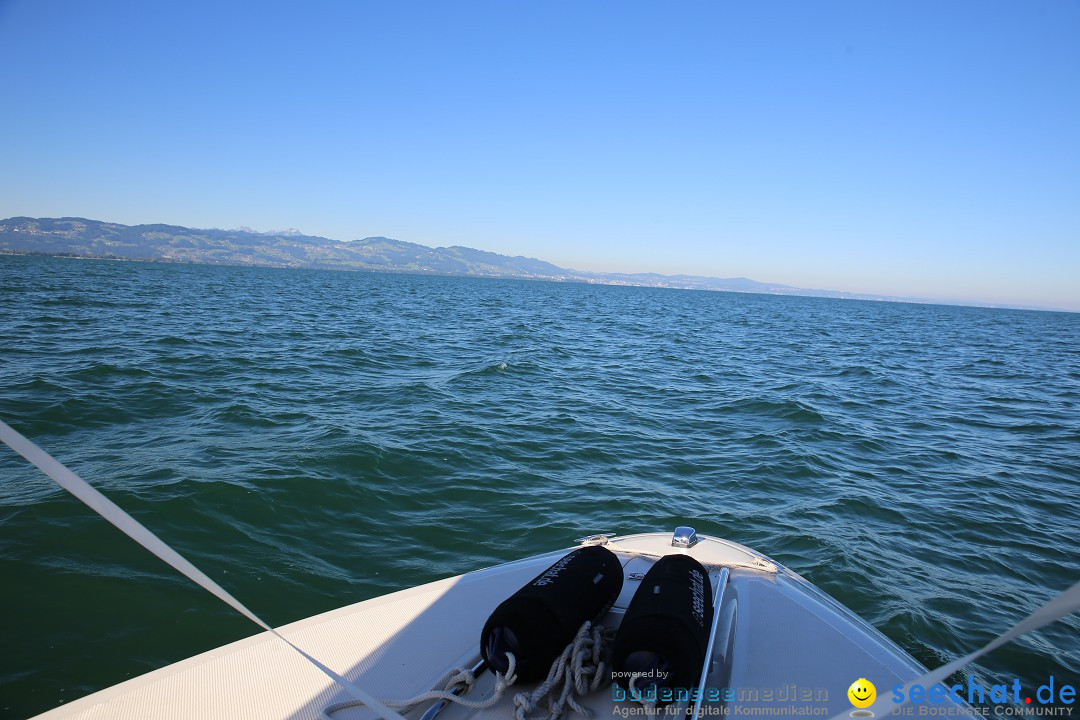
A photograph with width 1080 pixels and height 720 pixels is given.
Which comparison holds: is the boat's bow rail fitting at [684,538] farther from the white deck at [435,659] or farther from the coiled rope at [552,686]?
the coiled rope at [552,686]

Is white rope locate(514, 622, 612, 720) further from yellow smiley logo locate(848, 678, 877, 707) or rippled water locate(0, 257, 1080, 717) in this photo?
rippled water locate(0, 257, 1080, 717)

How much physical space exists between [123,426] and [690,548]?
769cm

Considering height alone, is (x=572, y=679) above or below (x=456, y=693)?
above

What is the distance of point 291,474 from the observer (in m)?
6.53

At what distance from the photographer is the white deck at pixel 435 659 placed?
7.23ft

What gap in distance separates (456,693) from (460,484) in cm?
464

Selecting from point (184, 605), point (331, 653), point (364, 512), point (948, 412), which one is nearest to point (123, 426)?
point (364, 512)

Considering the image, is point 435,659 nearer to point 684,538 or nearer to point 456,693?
point 456,693

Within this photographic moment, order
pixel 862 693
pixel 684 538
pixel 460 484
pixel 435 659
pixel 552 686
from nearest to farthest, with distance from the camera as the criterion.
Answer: pixel 552 686, pixel 862 693, pixel 435 659, pixel 684 538, pixel 460 484

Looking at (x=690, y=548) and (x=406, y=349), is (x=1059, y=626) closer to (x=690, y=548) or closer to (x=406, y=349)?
(x=690, y=548)

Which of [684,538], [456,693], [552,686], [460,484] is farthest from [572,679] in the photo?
[460,484]

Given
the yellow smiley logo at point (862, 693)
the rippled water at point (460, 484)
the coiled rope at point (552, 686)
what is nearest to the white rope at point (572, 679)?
the coiled rope at point (552, 686)

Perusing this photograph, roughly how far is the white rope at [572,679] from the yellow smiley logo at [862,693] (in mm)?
1026

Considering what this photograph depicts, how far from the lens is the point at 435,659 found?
257 cm
